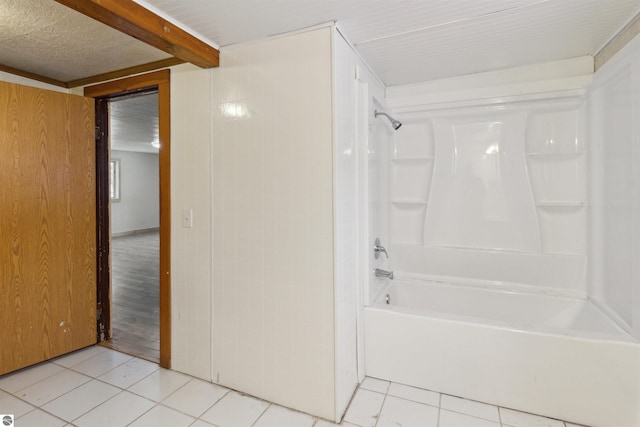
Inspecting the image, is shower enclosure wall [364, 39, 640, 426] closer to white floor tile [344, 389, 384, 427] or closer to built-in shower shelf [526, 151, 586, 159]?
built-in shower shelf [526, 151, 586, 159]

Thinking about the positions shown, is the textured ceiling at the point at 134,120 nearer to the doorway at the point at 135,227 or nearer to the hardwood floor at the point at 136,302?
the doorway at the point at 135,227

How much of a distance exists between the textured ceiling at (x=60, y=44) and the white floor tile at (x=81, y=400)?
216 centimetres

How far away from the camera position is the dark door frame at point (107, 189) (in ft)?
7.18

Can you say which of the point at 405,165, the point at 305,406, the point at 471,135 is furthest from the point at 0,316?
the point at 471,135

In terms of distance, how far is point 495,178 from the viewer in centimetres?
258

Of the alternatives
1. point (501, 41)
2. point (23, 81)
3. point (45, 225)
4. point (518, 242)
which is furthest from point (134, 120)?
point (518, 242)

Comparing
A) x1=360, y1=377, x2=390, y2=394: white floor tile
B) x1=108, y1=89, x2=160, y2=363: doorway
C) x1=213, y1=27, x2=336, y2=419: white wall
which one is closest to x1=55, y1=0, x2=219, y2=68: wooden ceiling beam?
x1=213, y1=27, x2=336, y2=419: white wall

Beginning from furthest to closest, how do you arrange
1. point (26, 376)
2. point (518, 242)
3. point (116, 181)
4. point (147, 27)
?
point (116, 181) < point (518, 242) < point (26, 376) < point (147, 27)

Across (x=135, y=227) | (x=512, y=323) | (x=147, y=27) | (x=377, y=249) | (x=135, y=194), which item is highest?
(x=147, y=27)

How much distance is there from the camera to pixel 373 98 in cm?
216

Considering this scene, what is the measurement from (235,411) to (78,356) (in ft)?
5.01

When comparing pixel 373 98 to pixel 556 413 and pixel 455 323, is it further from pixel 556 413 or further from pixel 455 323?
pixel 556 413

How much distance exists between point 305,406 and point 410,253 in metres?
1.58

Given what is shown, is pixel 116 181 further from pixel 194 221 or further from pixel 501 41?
pixel 501 41
